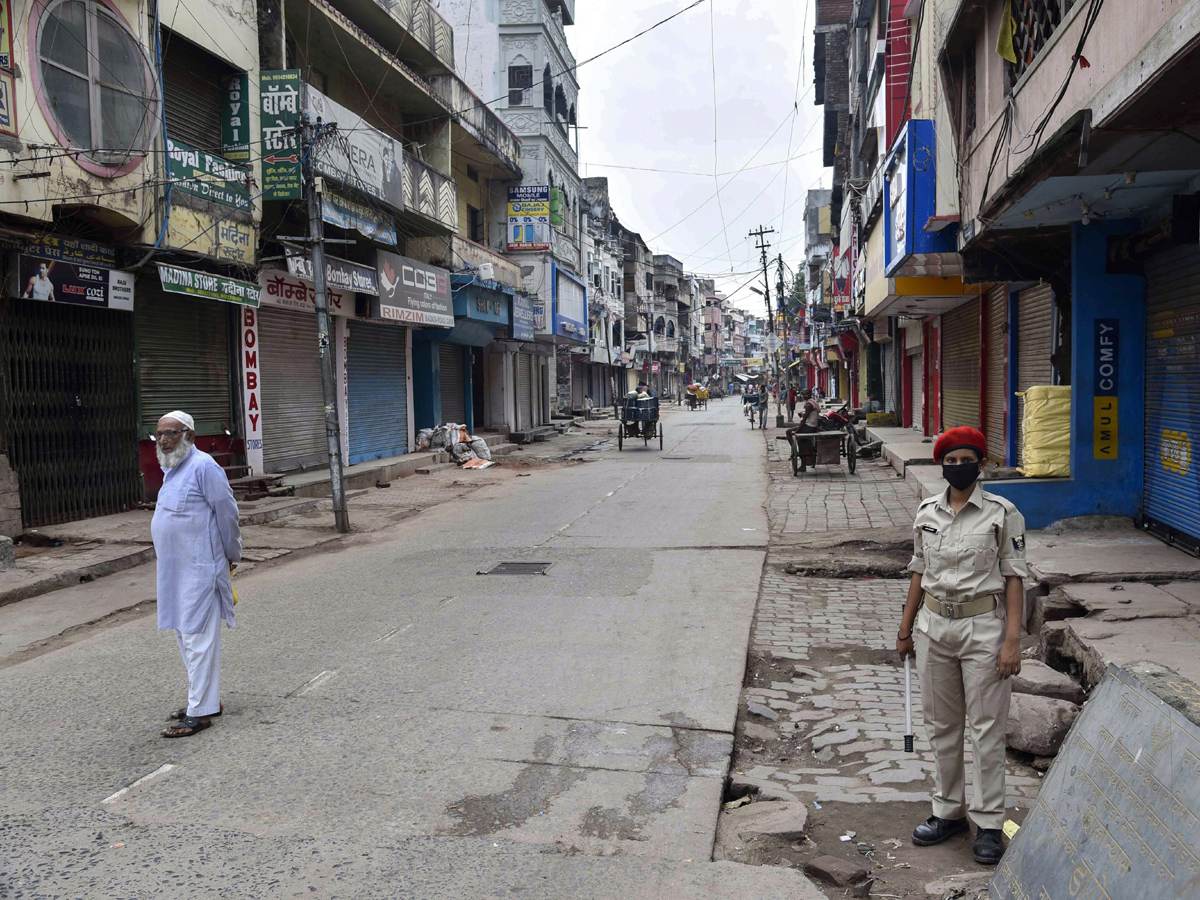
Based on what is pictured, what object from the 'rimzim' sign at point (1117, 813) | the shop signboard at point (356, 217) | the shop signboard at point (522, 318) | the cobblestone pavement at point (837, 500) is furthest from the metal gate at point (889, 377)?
the 'rimzim' sign at point (1117, 813)

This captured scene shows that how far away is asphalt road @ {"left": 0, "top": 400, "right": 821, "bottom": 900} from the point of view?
3.35 m

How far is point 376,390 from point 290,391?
12.5 ft

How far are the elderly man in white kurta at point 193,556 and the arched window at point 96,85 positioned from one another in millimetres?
7127

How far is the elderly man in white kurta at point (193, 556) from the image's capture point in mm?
4980

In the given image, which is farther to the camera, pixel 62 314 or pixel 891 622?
pixel 62 314

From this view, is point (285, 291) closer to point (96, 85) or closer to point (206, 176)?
point (206, 176)

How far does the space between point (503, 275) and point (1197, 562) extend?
23.2 meters

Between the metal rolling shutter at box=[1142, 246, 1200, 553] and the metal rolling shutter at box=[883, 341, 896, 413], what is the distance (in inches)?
770

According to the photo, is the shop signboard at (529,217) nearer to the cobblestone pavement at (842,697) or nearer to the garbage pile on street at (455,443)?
the garbage pile on street at (455,443)

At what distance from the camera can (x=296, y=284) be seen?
16.3 metres

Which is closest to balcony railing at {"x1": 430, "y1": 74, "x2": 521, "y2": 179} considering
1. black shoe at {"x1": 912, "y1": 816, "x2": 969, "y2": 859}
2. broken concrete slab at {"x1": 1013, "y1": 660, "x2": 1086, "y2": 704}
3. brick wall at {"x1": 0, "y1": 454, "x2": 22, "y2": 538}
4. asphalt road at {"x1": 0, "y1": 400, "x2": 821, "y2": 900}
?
brick wall at {"x1": 0, "y1": 454, "x2": 22, "y2": 538}

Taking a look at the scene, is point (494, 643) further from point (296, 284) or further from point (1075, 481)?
point (296, 284)

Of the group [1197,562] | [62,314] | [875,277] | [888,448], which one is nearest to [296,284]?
[62,314]

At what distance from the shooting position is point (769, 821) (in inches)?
150
